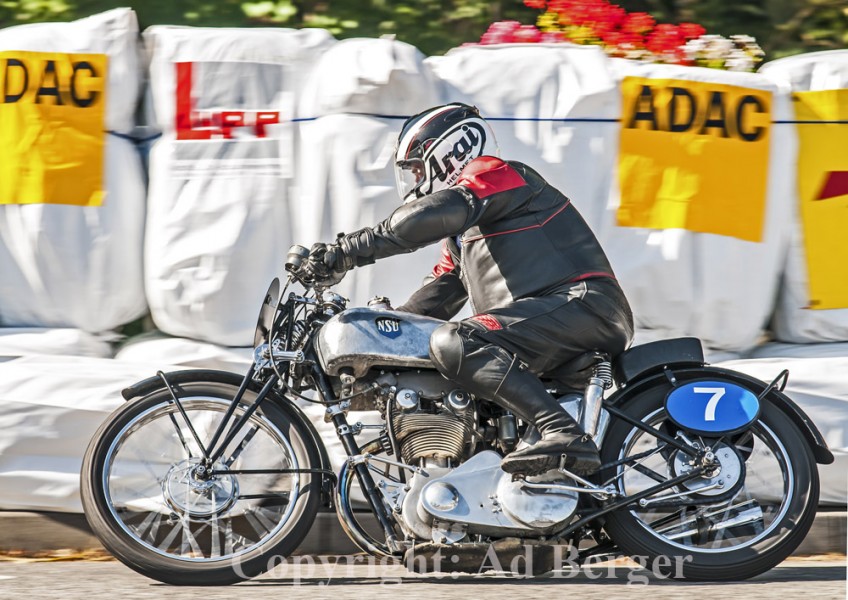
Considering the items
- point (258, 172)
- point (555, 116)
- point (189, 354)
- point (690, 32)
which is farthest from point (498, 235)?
point (690, 32)

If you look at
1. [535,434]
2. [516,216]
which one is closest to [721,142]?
[516,216]

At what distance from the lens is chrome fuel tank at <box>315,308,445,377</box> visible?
4543 mm

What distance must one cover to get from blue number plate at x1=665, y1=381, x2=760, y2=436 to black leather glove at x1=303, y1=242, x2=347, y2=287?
136 centimetres

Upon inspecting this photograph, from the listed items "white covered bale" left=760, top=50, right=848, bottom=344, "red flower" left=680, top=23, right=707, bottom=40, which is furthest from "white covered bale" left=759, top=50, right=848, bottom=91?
"red flower" left=680, top=23, right=707, bottom=40

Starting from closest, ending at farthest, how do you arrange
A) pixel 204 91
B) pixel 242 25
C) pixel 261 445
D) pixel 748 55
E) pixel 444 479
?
pixel 444 479 < pixel 261 445 < pixel 204 91 < pixel 748 55 < pixel 242 25

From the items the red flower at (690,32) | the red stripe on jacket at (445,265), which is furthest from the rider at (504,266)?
the red flower at (690,32)

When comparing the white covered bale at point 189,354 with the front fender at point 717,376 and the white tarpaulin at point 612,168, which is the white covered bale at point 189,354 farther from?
the front fender at point 717,376

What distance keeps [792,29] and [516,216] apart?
4.02 metres

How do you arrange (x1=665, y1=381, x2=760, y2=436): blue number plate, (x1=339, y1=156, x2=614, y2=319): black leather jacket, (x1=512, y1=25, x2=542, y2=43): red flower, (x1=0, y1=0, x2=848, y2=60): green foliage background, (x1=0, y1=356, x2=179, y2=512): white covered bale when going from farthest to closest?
1. (x1=0, y1=0, x2=848, y2=60): green foliage background
2. (x1=512, y1=25, x2=542, y2=43): red flower
3. (x1=0, y1=356, x2=179, y2=512): white covered bale
4. (x1=665, y1=381, x2=760, y2=436): blue number plate
5. (x1=339, y1=156, x2=614, y2=319): black leather jacket

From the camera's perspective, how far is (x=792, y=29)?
786 cm

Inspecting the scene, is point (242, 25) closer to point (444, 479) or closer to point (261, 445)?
point (261, 445)

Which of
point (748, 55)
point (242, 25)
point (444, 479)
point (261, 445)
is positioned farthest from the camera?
point (242, 25)

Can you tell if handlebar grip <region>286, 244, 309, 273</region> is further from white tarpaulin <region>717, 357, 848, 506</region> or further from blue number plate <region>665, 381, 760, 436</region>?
white tarpaulin <region>717, 357, 848, 506</region>

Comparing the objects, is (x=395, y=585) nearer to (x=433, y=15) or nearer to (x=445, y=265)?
(x=445, y=265)
